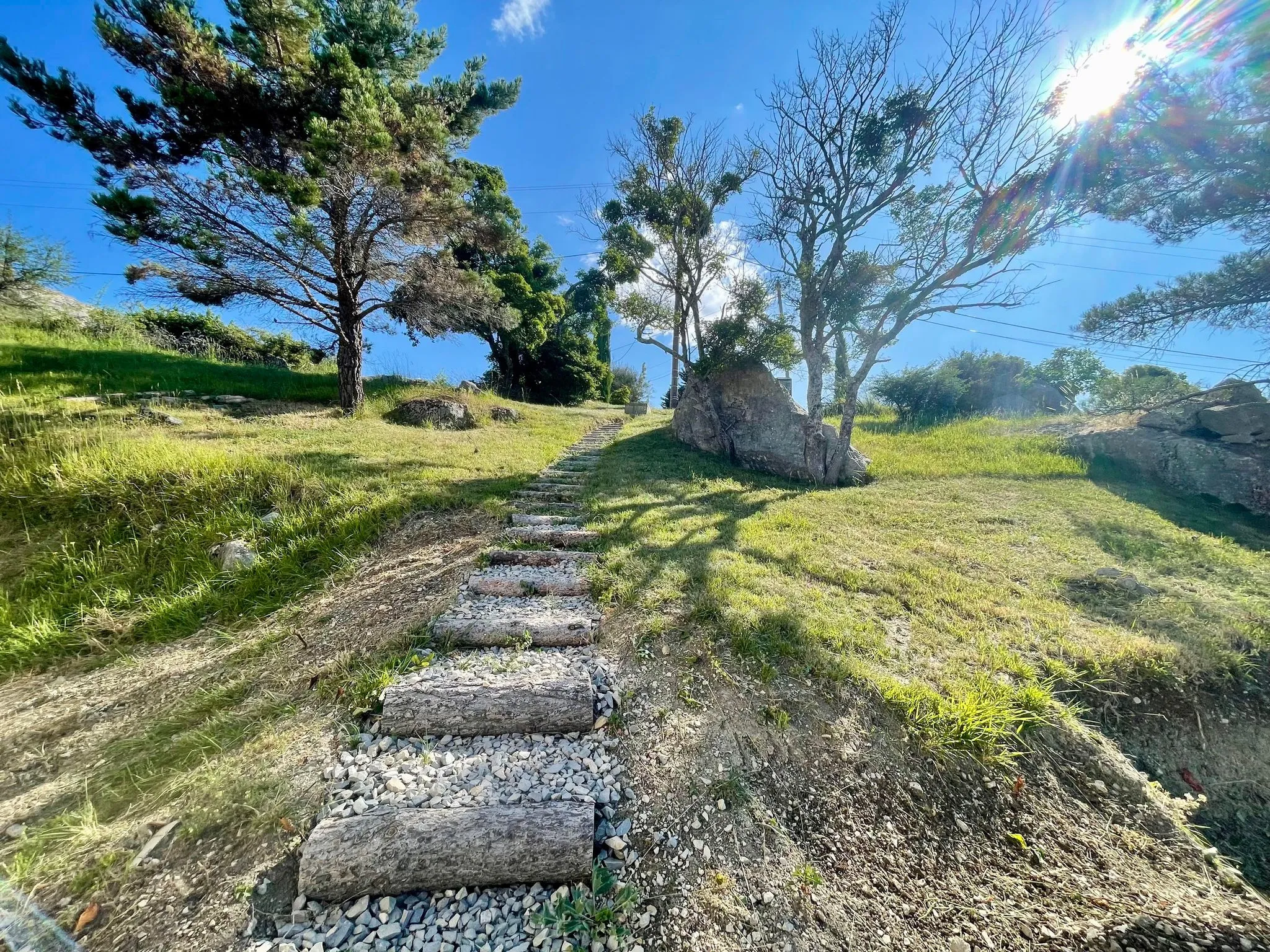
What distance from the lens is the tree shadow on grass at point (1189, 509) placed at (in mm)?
5602

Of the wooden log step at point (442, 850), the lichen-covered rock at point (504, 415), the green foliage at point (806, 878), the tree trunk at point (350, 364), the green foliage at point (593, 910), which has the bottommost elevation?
the green foliage at point (806, 878)

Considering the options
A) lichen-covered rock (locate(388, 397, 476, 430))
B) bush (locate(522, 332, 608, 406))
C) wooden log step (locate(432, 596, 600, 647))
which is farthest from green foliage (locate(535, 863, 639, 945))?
bush (locate(522, 332, 608, 406))

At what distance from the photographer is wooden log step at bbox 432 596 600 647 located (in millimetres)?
2617

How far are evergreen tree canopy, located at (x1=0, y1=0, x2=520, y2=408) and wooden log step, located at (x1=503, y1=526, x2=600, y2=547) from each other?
659 cm

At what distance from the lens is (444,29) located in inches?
361

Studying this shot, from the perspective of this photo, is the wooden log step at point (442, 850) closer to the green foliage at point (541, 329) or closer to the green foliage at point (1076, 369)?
the green foliage at point (541, 329)

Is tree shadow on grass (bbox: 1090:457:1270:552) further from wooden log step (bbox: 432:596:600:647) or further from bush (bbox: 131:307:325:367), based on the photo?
bush (bbox: 131:307:325:367)

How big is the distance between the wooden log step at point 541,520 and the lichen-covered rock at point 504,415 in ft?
23.4

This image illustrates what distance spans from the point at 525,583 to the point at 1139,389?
1996cm

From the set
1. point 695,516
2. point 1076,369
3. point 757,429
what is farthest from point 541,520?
point 1076,369

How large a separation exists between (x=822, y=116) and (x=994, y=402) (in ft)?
35.5

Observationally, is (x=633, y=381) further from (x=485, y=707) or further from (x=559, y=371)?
(x=485, y=707)

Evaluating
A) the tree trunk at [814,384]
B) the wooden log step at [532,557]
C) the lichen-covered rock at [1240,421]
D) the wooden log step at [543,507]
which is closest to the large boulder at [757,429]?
the tree trunk at [814,384]

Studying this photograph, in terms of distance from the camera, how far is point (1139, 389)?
12844mm
